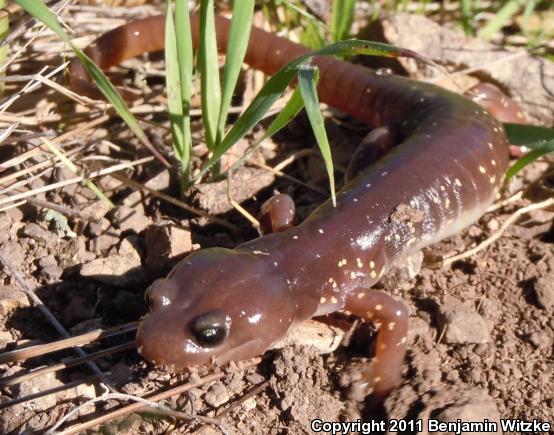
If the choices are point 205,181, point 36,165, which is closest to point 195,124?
point 205,181

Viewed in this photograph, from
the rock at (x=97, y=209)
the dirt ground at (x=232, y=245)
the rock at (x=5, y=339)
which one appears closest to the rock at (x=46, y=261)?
the dirt ground at (x=232, y=245)

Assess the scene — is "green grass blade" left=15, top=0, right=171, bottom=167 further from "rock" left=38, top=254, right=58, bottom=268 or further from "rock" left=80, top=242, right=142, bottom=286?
"rock" left=38, top=254, right=58, bottom=268

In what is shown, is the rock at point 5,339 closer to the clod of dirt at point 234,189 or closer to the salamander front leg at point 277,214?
the clod of dirt at point 234,189

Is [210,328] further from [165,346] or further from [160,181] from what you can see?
[160,181]

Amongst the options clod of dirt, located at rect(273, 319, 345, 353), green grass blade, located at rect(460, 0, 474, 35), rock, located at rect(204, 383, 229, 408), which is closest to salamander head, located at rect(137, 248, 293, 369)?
clod of dirt, located at rect(273, 319, 345, 353)

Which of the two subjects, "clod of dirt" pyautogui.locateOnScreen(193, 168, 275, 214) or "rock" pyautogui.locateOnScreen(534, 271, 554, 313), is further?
"clod of dirt" pyautogui.locateOnScreen(193, 168, 275, 214)
